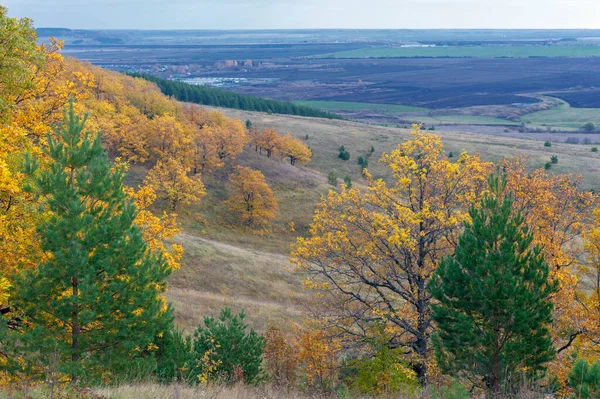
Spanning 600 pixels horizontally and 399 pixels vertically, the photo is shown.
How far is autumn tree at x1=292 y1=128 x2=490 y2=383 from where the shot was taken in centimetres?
2064

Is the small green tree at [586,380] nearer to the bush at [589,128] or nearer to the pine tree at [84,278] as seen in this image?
the pine tree at [84,278]

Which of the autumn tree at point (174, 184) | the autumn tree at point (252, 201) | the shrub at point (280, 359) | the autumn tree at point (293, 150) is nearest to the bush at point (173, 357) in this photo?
the shrub at point (280, 359)

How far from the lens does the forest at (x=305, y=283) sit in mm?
14445

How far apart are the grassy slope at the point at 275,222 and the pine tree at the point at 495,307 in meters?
20.9

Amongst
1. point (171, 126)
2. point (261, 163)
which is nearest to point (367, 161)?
point (261, 163)

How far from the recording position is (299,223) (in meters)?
70.8

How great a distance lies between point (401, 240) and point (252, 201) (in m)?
49.2

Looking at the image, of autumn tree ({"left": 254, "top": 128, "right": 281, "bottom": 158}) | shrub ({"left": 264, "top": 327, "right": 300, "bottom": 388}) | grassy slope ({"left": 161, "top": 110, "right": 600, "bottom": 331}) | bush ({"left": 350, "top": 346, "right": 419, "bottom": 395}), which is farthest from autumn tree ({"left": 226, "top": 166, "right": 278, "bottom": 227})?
bush ({"left": 350, "top": 346, "right": 419, "bottom": 395})

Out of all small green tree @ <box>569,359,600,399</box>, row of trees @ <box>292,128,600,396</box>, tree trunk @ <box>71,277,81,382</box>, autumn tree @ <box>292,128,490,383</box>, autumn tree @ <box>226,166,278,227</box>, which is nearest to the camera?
small green tree @ <box>569,359,600,399</box>

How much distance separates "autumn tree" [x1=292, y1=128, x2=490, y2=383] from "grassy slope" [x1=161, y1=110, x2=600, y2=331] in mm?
14033

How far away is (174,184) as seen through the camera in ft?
214

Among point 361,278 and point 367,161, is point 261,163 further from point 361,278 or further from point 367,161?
point 361,278

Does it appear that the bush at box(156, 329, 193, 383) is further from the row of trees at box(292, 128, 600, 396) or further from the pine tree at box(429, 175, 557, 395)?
the pine tree at box(429, 175, 557, 395)

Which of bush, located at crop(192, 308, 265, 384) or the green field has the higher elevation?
the green field
